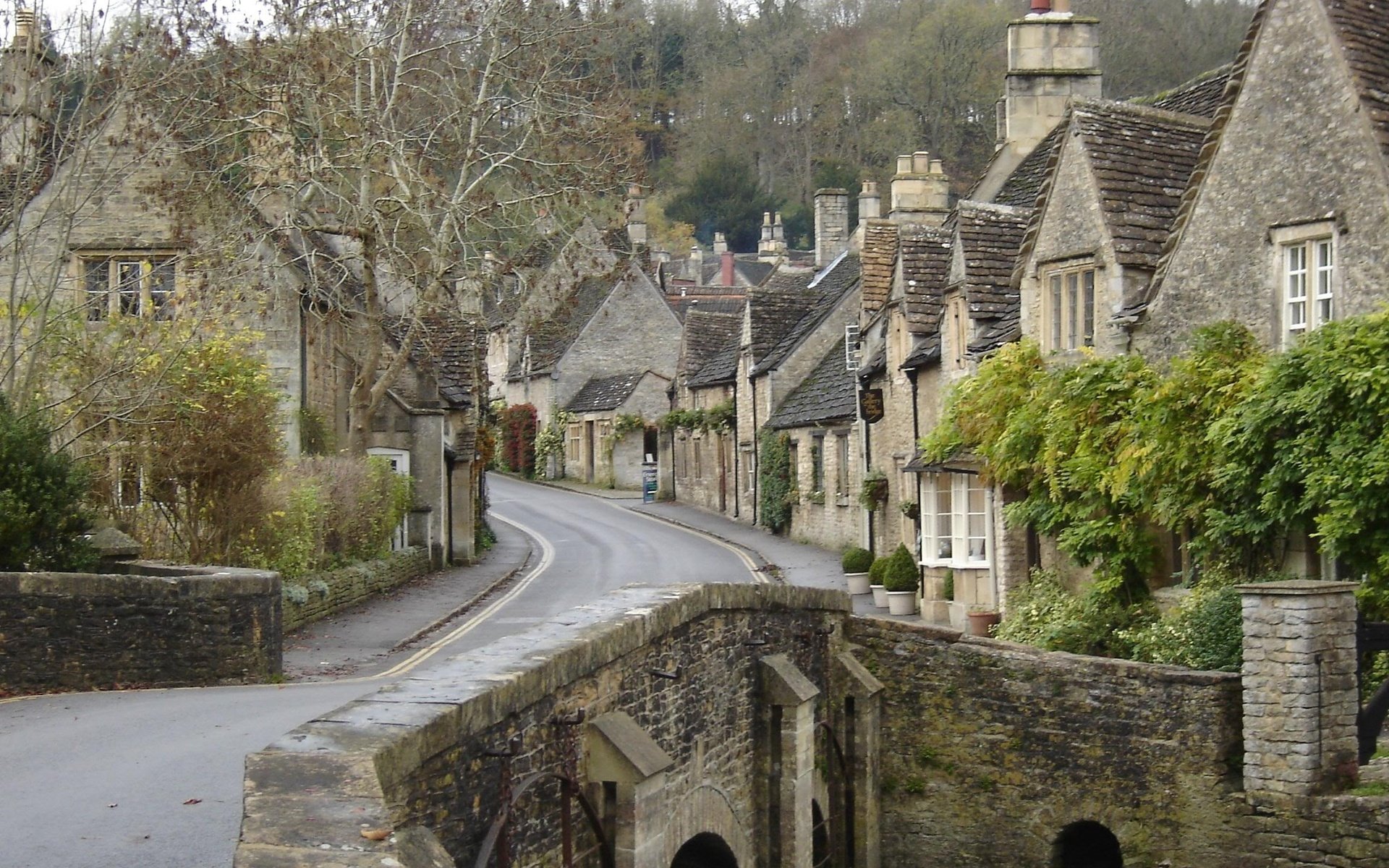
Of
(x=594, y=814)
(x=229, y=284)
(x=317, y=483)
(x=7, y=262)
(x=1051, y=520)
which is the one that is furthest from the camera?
(x=7, y=262)

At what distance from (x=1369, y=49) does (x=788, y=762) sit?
1058 cm

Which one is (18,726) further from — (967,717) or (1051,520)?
(1051,520)

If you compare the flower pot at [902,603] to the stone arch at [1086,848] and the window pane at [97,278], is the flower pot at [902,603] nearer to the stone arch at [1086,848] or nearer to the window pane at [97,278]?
the stone arch at [1086,848]

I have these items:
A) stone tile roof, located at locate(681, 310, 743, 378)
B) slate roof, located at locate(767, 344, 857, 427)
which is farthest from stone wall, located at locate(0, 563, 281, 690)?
stone tile roof, located at locate(681, 310, 743, 378)

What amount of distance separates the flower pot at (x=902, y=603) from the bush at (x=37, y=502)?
14.3 meters

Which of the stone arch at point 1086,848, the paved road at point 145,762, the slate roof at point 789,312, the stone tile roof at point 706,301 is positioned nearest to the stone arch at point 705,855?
the paved road at point 145,762

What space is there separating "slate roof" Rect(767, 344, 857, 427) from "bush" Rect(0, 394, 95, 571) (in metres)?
22.2

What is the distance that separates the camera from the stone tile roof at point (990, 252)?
26.2m

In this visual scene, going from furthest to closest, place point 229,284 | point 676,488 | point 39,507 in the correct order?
point 676,488 < point 229,284 < point 39,507

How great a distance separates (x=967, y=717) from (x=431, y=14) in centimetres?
1911

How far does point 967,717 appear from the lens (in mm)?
19609

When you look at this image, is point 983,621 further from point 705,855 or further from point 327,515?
point 327,515

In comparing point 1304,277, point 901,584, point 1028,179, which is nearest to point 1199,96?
point 1028,179

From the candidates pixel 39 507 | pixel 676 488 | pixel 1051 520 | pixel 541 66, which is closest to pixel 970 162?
pixel 676 488
